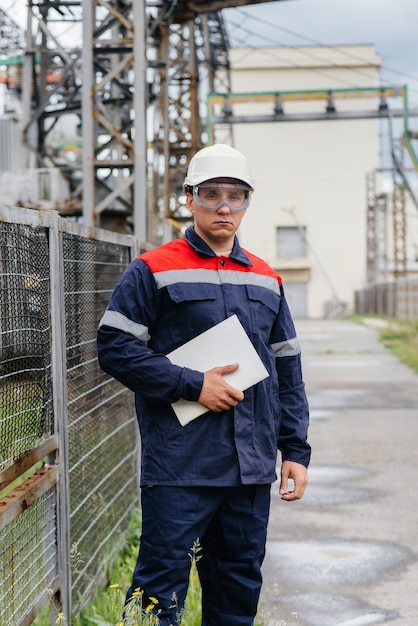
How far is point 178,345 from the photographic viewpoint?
144 inches

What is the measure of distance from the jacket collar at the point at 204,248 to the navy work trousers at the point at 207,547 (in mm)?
782

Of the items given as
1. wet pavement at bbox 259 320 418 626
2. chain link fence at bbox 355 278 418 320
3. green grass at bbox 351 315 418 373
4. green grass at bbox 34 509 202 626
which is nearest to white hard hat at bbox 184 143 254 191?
green grass at bbox 34 509 202 626

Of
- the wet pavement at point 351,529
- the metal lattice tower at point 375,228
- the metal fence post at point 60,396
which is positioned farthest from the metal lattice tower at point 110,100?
the metal lattice tower at point 375,228

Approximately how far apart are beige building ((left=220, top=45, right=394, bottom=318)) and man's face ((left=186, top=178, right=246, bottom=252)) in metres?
61.4

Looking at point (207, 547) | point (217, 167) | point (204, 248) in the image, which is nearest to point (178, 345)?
point (204, 248)

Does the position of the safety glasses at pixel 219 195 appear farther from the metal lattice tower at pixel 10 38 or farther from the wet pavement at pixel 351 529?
the metal lattice tower at pixel 10 38

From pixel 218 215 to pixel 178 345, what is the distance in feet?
1.52

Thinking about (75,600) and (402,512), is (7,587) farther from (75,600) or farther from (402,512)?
(402,512)

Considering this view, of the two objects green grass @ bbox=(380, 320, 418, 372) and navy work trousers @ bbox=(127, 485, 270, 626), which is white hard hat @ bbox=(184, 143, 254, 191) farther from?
green grass @ bbox=(380, 320, 418, 372)

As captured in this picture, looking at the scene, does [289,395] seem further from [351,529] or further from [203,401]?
[351,529]

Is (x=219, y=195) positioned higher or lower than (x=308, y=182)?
lower

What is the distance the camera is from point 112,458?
5.96m

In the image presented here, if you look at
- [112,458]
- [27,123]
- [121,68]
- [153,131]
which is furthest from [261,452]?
[153,131]

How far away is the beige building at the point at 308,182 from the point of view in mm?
65625
